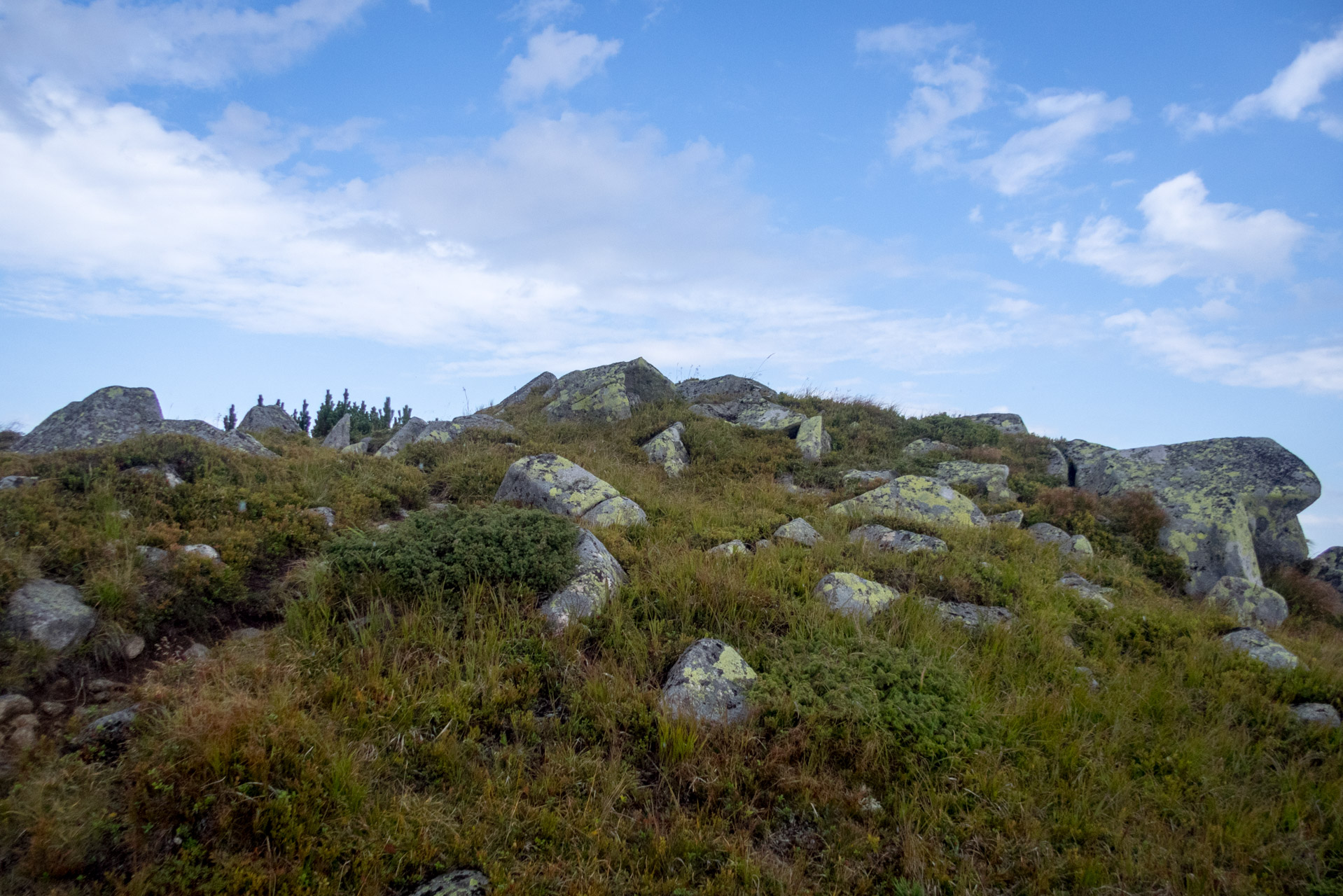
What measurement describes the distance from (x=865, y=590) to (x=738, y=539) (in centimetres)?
240

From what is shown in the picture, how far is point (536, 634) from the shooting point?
682 centimetres

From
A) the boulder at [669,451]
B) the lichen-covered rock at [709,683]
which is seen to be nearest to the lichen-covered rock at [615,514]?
the lichen-covered rock at [709,683]

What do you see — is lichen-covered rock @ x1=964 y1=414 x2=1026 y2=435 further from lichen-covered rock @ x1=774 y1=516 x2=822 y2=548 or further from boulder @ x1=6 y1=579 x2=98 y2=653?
boulder @ x1=6 y1=579 x2=98 y2=653

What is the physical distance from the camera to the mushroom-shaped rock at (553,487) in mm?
10742

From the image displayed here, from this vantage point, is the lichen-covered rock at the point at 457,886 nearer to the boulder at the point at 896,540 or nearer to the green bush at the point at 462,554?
the green bush at the point at 462,554

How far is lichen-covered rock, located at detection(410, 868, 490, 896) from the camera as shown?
13.8 feet

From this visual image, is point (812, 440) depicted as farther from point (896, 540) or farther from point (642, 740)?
point (642, 740)

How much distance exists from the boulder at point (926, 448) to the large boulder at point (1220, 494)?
3.31 m

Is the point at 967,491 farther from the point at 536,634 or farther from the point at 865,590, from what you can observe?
the point at 536,634

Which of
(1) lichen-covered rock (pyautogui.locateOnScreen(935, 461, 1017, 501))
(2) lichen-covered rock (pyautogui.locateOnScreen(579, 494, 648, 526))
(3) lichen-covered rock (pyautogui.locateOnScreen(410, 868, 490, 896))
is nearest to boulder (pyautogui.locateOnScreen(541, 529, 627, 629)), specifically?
(2) lichen-covered rock (pyautogui.locateOnScreen(579, 494, 648, 526))

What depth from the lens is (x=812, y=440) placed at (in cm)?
1752

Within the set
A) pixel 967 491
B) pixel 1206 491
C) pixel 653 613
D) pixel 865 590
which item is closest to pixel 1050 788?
pixel 865 590

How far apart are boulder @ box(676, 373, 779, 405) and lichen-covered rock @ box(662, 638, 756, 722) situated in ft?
53.1

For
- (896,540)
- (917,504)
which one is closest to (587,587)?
(896,540)
